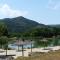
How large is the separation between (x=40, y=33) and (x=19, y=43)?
80.6m

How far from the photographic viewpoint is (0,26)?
258ft

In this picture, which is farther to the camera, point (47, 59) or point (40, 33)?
point (40, 33)

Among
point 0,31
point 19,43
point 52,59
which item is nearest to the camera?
point 52,59

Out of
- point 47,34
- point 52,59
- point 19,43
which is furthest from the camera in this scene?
point 47,34

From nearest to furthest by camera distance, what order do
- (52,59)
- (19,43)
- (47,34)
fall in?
(52,59)
(19,43)
(47,34)

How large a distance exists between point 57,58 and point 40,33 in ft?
300

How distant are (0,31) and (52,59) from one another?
6296cm

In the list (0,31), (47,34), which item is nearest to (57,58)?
(0,31)

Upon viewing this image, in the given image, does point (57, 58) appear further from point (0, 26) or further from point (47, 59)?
point (0, 26)

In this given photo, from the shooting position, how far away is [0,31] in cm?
7712

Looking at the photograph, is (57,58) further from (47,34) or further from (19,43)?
(47,34)

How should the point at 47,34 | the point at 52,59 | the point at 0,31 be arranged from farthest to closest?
the point at 47,34 → the point at 0,31 → the point at 52,59

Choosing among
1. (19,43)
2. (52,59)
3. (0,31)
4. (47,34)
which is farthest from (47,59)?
(47,34)

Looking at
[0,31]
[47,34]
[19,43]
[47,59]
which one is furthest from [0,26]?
[47,59]
